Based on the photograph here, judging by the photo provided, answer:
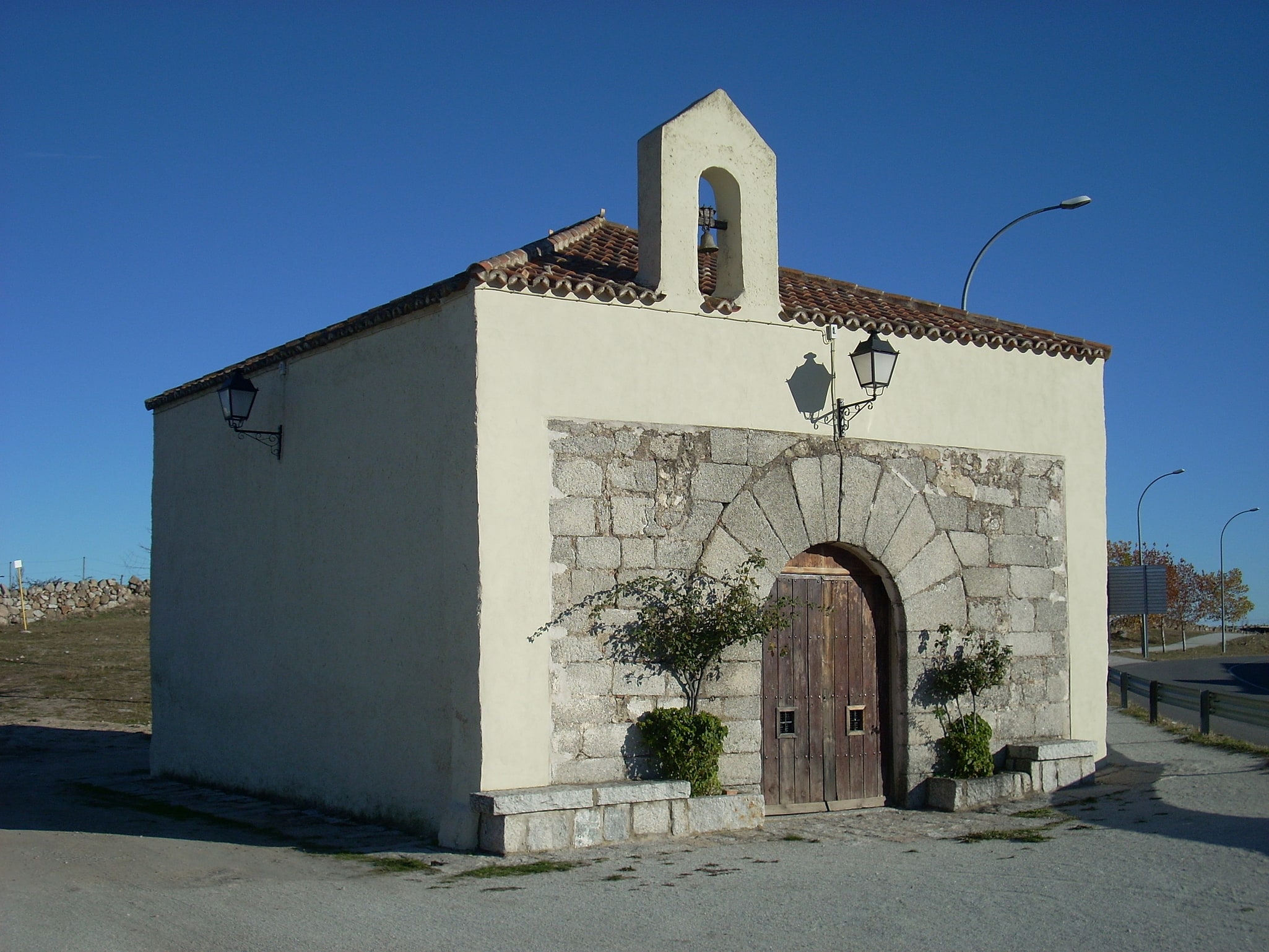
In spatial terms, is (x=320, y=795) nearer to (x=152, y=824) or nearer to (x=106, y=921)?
(x=152, y=824)

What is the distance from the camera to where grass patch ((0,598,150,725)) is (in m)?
16.4

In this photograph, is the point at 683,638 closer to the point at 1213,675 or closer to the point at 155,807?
the point at 155,807

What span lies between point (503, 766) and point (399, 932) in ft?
6.82

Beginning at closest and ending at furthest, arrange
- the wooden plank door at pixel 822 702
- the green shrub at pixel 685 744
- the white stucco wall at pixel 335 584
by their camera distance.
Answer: the white stucco wall at pixel 335 584 → the green shrub at pixel 685 744 → the wooden plank door at pixel 822 702

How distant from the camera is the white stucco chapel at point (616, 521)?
8.12 metres

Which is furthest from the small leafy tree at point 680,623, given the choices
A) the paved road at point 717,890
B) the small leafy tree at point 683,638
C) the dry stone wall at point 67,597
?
the dry stone wall at point 67,597

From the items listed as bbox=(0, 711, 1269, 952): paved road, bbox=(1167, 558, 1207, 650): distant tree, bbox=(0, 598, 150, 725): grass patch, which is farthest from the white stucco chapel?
bbox=(1167, 558, 1207, 650): distant tree

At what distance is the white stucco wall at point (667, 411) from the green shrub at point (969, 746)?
1283 millimetres

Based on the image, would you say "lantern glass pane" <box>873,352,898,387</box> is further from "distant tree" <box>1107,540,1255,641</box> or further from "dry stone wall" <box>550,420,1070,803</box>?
"distant tree" <box>1107,540,1255,641</box>

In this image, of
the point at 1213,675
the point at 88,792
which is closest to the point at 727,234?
the point at 88,792

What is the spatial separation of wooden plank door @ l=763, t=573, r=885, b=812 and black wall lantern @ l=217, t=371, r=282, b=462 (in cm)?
432

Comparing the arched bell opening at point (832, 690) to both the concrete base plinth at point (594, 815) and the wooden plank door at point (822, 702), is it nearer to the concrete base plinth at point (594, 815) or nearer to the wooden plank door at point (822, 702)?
the wooden plank door at point (822, 702)

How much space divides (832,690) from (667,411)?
8.63 ft

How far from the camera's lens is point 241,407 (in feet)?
33.7
